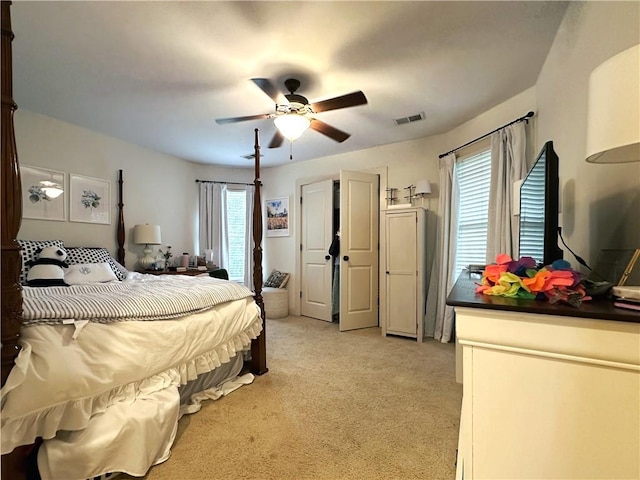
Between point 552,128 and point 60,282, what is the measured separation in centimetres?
397

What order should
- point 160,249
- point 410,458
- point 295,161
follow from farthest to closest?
point 295,161 → point 160,249 → point 410,458

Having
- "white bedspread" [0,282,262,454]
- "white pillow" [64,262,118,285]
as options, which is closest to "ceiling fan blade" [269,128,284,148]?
"white bedspread" [0,282,262,454]

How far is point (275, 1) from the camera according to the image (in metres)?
1.66

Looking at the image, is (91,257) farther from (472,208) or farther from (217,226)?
(472,208)

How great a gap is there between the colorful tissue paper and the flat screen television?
25cm

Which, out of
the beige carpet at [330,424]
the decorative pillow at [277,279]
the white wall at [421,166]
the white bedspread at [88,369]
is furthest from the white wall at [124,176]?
the beige carpet at [330,424]

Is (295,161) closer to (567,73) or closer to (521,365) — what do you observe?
(567,73)

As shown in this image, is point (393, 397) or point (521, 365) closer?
point (521, 365)

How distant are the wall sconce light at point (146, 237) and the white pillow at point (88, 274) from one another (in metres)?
0.91

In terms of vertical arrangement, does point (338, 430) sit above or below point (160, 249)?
below

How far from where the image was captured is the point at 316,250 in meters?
4.60

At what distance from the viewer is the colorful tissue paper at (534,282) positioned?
33.1 inches

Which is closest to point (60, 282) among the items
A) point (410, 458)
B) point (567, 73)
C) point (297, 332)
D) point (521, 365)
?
point (297, 332)

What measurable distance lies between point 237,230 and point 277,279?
1.13 metres
